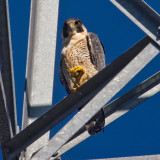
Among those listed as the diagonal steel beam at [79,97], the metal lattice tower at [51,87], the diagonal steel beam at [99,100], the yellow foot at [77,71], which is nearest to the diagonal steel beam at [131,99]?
the metal lattice tower at [51,87]

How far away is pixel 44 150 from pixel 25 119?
0.92 meters

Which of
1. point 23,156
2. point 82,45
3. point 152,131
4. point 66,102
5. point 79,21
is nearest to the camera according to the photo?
point 66,102

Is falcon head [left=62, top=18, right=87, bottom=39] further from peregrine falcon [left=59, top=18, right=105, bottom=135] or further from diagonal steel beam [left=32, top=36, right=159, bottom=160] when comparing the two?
diagonal steel beam [left=32, top=36, right=159, bottom=160]

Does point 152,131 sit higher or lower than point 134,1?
lower

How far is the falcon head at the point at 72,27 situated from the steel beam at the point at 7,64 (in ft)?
5.79

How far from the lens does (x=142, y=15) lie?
301 cm

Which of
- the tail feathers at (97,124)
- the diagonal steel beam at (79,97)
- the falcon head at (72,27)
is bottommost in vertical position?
the tail feathers at (97,124)

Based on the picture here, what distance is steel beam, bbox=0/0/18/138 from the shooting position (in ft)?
11.4

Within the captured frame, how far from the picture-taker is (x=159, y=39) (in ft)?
9.77

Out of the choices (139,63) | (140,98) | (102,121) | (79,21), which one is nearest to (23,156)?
(102,121)

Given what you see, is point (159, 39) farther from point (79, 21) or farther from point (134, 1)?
point (79, 21)

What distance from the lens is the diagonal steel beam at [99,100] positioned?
2943mm

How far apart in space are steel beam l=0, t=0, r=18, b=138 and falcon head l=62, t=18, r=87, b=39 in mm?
1764

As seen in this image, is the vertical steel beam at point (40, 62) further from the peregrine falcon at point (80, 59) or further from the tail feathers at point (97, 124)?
the peregrine falcon at point (80, 59)
